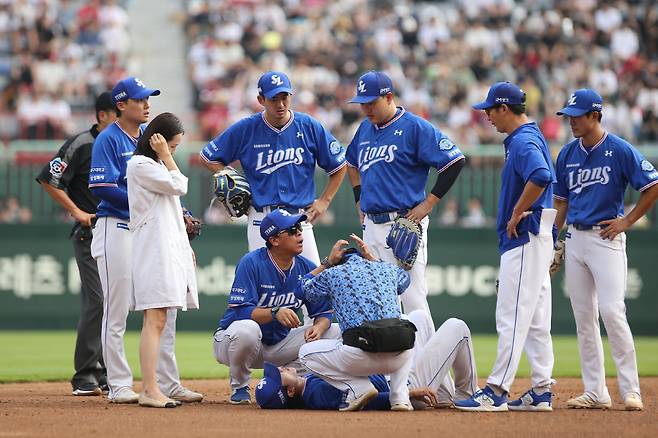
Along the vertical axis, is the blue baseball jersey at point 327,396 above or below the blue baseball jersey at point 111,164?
below

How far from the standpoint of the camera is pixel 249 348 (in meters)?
8.54

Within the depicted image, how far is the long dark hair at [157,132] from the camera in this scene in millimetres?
8242

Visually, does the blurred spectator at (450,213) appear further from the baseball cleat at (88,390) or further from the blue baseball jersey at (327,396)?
the blue baseball jersey at (327,396)

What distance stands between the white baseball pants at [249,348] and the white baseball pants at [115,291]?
48 centimetres

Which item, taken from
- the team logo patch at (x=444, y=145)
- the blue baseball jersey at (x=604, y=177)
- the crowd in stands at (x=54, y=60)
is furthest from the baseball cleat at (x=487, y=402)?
the crowd in stands at (x=54, y=60)

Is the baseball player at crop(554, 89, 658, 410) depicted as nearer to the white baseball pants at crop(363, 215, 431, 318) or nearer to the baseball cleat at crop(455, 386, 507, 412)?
the baseball cleat at crop(455, 386, 507, 412)

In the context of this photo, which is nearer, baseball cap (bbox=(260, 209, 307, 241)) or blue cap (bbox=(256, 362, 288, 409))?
blue cap (bbox=(256, 362, 288, 409))


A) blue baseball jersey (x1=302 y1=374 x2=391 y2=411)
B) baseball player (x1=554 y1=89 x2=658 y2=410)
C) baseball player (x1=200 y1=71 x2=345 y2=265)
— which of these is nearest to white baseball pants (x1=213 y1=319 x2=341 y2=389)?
blue baseball jersey (x1=302 y1=374 x2=391 y2=411)

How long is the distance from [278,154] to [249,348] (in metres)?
1.67

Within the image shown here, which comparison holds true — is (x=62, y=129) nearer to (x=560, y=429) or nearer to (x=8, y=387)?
(x=8, y=387)

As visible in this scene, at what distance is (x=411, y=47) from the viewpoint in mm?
23734

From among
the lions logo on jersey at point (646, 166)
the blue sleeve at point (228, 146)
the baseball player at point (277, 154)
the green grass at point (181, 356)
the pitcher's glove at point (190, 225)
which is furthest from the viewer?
the green grass at point (181, 356)

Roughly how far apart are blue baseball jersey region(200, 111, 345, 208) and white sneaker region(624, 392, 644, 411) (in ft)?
9.48

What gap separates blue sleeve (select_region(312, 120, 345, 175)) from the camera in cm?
955
